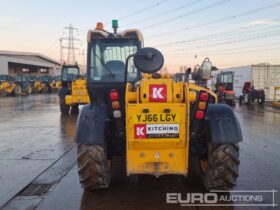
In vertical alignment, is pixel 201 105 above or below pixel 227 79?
below

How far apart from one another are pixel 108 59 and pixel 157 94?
282 cm

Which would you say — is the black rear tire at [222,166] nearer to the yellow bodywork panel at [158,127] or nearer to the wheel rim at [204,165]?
the wheel rim at [204,165]

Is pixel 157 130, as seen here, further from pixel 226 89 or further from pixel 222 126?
pixel 226 89

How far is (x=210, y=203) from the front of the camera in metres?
4.74

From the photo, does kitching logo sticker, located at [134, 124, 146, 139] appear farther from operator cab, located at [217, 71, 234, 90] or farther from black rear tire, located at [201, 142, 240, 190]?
operator cab, located at [217, 71, 234, 90]

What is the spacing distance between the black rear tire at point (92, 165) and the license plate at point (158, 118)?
88 centimetres

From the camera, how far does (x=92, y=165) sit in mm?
4918

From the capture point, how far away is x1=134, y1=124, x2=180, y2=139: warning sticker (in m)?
4.47

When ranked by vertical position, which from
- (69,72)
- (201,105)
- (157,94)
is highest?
(69,72)

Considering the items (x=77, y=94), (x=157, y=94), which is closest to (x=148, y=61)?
(x=157, y=94)

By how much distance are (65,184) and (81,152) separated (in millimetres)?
1023

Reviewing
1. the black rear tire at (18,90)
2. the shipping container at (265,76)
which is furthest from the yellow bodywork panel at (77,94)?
the black rear tire at (18,90)

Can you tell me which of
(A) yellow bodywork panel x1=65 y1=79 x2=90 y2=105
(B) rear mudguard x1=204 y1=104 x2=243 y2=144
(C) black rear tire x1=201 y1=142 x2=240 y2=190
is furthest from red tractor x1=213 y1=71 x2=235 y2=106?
(C) black rear tire x1=201 y1=142 x2=240 y2=190

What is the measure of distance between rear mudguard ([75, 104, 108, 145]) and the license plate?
0.77m
